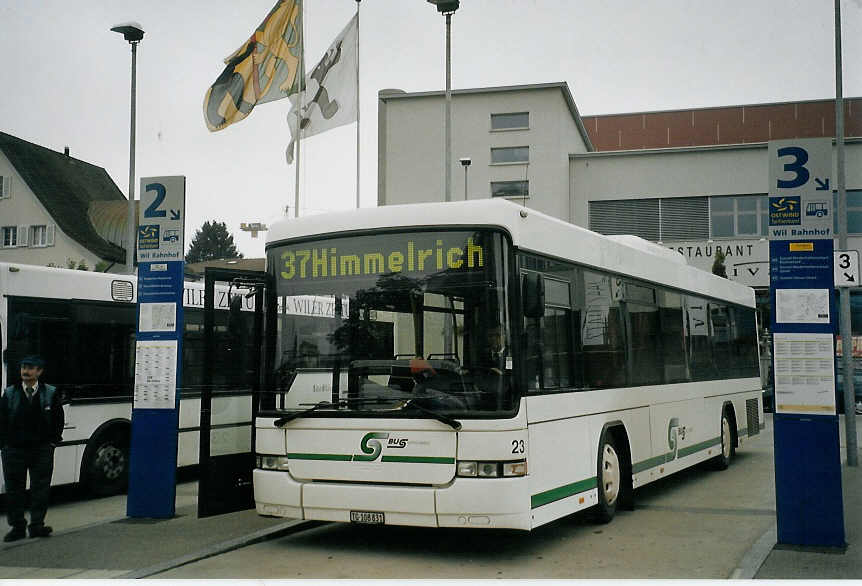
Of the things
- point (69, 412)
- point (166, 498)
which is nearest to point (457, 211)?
point (166, 498)

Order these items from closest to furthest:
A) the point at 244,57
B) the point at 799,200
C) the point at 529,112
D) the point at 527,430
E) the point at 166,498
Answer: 1. the point at 527,430
2. the point at 799,200
3. the point at 166,498
4. the point at 244,57
5. the point at 529,112

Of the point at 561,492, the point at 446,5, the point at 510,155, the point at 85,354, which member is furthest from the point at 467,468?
the point at 510,155

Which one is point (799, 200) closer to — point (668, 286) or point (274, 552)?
point (668, 286)

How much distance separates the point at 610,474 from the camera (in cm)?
984

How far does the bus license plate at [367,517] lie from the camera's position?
25.8 ft

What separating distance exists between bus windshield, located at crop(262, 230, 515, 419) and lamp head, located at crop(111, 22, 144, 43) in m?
5.57

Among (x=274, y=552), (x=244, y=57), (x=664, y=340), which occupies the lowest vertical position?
(x=274, y=552)

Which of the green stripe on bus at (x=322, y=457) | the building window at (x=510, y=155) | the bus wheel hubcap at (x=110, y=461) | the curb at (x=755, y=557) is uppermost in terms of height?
the building window at (x=510, y=155)

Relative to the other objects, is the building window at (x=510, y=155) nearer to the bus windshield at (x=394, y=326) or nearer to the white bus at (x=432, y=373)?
the white bus at (x=432, y=373)

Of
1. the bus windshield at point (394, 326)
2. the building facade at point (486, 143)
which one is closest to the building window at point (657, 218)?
the building facade at point (486, 143)

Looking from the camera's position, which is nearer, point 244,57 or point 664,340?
point 664,340

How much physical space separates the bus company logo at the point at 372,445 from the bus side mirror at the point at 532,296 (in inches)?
59.0

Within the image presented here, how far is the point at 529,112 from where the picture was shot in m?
42.8

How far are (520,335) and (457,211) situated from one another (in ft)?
3.83
